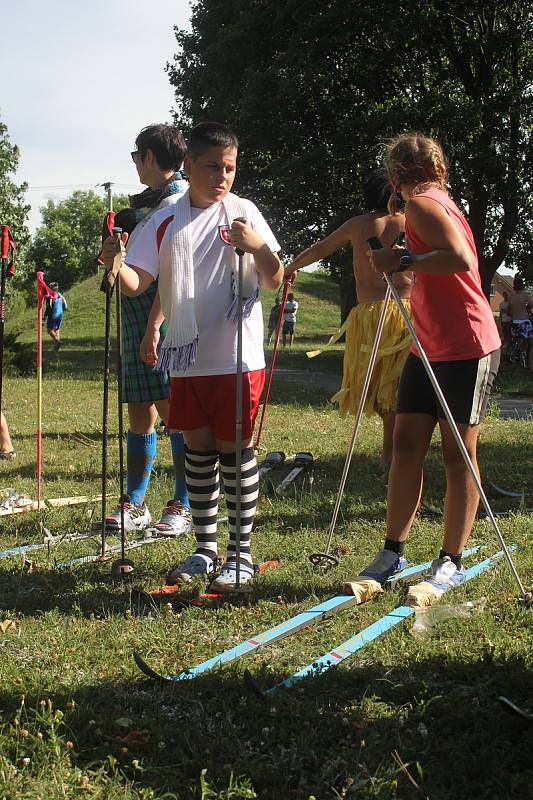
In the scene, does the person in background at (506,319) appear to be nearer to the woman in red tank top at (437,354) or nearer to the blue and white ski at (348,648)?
the woman in red tank top at (437,354)

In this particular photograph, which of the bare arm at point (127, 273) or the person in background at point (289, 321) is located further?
the person in background at point (289, 321)

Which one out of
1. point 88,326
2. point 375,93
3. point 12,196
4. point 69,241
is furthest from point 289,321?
point 69,241

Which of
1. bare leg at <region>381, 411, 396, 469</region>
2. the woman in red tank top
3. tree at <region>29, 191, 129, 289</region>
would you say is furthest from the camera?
tree at <region>29, 191, 129, 289</region>

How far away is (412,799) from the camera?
2338 mm

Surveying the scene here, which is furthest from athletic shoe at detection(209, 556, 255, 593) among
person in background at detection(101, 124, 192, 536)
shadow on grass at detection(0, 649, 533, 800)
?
person in background at detection(101, 124, 192, 536)

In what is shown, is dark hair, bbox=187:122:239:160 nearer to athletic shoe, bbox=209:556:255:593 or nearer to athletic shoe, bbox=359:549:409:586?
athletic shoe, bbox=209:556:255:593

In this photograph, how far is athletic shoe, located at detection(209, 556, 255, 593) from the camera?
387 centimetres

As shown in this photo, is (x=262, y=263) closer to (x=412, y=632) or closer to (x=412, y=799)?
(x=412, y=632)

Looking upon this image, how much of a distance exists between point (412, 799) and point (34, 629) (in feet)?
5.82

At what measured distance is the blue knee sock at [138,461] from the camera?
523 cm

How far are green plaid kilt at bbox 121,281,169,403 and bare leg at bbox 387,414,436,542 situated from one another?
165cm

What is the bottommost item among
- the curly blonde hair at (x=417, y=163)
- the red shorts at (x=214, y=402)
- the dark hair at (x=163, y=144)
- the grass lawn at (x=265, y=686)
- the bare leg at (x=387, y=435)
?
the grass lawn at (x=265, y=686)

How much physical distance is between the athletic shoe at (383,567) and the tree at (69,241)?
8887 centimetres

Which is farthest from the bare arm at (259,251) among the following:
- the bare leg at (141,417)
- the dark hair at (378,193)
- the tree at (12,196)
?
the tree at (12,196)
